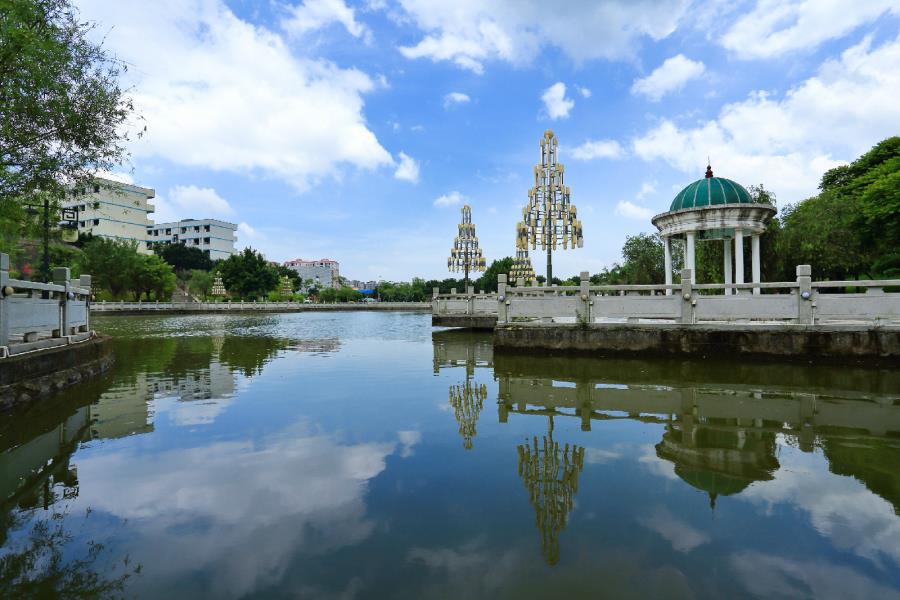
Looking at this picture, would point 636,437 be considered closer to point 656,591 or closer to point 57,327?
point 656,591

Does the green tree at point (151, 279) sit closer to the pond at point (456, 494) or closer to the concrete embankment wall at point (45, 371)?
the concrete embankment wall at point (45, 371)

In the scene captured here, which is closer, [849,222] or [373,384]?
[373,384]

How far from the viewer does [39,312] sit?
7957mm

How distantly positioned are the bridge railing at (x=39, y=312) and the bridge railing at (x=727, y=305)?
9.82 meters

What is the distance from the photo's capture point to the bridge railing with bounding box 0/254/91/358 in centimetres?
668

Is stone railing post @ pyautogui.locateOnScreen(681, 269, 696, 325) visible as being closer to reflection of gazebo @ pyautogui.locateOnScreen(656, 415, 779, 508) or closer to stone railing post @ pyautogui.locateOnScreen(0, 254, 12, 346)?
reflection of gazebo @ pyautogui.locateOnScreen(656, 415, 779, 508)

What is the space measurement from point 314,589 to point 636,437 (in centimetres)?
376

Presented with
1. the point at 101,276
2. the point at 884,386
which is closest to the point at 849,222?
the point at 884,386

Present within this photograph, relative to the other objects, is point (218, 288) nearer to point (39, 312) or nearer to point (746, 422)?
point (39, 312)

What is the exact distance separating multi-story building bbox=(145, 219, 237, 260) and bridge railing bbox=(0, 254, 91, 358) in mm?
93636

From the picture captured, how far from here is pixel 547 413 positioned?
6195 millimetres

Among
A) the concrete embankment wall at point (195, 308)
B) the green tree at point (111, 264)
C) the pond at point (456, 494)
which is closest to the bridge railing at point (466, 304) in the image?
the pond at point (456, 494)

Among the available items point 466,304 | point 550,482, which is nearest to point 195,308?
point 466,304

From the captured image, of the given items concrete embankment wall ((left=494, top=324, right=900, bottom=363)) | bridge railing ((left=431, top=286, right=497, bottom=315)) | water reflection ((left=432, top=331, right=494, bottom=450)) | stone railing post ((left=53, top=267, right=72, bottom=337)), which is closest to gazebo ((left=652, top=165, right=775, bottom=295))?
concrete embankment wall ((left=494, top=324, right=900, bottom=363))
